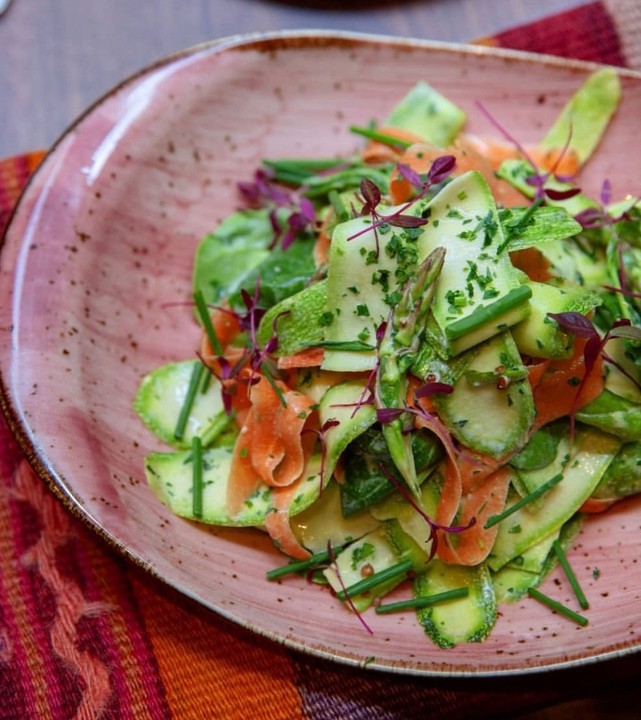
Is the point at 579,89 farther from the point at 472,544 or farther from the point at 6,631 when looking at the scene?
the point at 6,631

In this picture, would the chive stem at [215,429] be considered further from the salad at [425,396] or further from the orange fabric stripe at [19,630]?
the orange fabric stripe at [19,630]

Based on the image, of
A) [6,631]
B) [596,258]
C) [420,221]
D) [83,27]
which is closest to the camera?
[420,221]

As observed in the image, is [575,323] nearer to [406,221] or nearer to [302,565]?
[406,221]

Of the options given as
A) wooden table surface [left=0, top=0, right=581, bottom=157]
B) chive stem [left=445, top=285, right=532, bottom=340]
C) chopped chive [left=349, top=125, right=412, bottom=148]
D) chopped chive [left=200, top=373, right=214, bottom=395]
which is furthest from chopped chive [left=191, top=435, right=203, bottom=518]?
wooden table surface [left=0, top=0, right=581, bottom=157]

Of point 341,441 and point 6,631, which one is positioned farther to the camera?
point 6,631

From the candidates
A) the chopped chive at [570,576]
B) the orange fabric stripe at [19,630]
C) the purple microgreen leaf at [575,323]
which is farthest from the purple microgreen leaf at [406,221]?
the orange fabric stripe at [19,630]

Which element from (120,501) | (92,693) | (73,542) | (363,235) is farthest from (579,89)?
(92,693)
